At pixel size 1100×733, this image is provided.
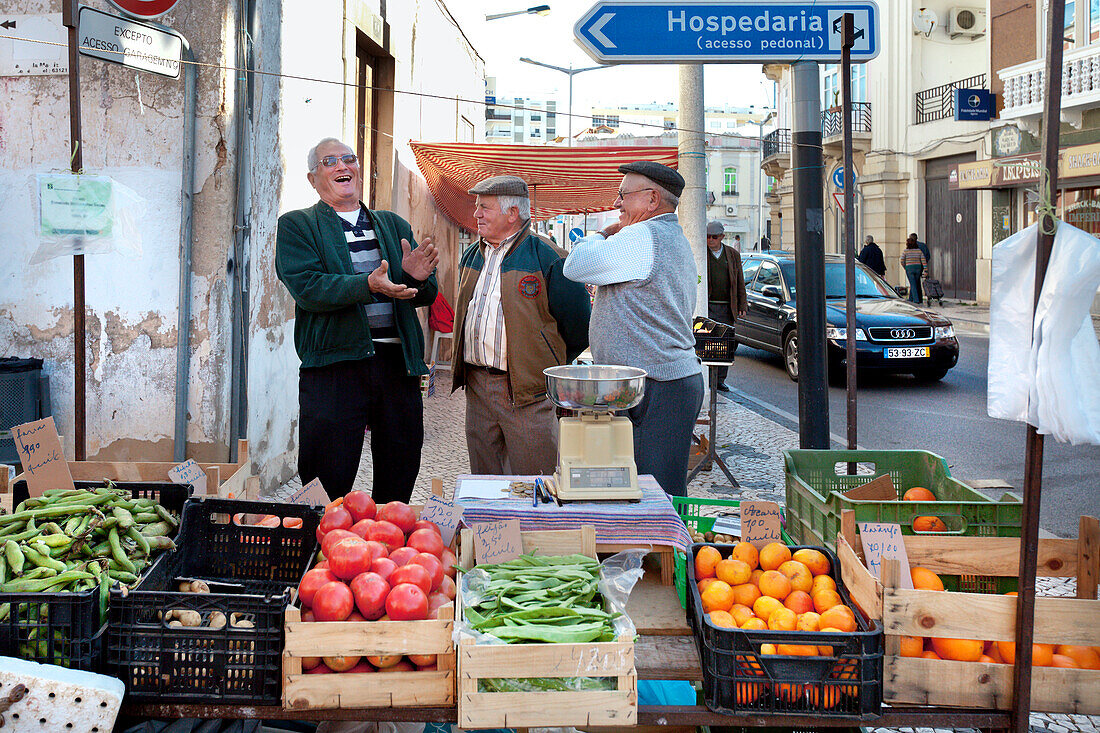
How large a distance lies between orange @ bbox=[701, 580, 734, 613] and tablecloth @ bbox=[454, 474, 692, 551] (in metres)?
0.28

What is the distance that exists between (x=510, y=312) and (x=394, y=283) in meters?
0.59

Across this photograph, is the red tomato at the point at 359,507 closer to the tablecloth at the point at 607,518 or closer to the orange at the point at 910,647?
the tablecloth at the point at 607,518

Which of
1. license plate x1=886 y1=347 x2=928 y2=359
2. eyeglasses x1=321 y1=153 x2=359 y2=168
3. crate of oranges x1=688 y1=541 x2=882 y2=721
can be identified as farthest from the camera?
license plate x1=886 y1=347 x2=928 y2=359

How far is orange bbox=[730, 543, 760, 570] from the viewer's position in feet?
9.80

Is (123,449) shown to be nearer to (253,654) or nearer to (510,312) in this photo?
(510,312)

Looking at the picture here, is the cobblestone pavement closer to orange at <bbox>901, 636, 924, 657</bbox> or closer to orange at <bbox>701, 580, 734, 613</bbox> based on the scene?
orange at <bbox>901, 636, 924, 657</bbox>

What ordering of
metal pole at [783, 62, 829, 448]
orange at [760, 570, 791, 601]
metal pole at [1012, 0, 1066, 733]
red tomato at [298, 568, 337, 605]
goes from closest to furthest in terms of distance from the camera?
metal pole at [1012, 0, 1066, 733] < red tomato at [298, 568, 337, 605] < orange at [760, 570, 791, 601] < metal pole at [783, 62, 829, 448]

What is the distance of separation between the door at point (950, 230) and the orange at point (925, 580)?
25811 mm

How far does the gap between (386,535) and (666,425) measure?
155 centimetres

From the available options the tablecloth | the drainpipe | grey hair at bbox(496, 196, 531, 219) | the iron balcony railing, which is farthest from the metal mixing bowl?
the iron balcony railing

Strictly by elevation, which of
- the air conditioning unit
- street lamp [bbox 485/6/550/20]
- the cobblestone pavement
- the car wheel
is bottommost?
the cobblestone pavement

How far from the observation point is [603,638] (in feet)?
7.82

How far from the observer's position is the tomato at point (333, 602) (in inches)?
96.3

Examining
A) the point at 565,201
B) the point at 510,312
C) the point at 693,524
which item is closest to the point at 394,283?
the point at 510,312
